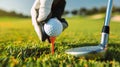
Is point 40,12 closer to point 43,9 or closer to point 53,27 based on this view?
point 43,9

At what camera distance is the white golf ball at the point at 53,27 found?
14.9 feet

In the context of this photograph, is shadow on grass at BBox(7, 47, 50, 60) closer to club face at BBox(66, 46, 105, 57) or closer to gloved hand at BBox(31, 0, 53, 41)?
gloved hand at BBox(31, 0, 53, 41)

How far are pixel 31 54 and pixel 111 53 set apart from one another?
1045 mm

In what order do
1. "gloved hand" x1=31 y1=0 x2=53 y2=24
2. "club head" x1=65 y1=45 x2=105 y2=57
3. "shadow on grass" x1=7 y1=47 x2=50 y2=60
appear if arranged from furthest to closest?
"shadow on grass" x1=7 y1=47 x2=50 y2=60, "club head" x1=65 y1=45 x2=105 y2=57, "gloved hand" x1=31 y1=0 x2=53 y2=24

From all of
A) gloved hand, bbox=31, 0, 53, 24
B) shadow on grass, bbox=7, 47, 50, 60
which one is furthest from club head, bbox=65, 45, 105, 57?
gloved hand, bbox=31, 0, 53, 24

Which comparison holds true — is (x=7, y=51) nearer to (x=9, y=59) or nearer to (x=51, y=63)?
(x=9, y=59)

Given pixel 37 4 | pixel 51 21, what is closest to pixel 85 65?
pixel 51 21

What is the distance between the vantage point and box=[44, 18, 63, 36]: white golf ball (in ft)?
14.9

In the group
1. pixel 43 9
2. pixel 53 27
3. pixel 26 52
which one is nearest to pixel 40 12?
pixel 43 9

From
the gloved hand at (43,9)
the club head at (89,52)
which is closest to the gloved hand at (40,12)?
the gloved hand at (43,9)

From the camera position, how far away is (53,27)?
4523 millimetres

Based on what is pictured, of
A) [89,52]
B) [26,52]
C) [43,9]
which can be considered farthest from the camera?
[26,52]

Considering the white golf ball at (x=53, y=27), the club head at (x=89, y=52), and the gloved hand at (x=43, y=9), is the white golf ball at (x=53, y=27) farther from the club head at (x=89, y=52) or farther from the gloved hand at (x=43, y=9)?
the club head at (x=89, y=52)

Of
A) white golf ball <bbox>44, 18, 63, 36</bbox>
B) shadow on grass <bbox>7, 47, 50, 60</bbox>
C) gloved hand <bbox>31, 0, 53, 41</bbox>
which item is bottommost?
shadow on grass <bbox>7, 47, 50, 60</bbox>
